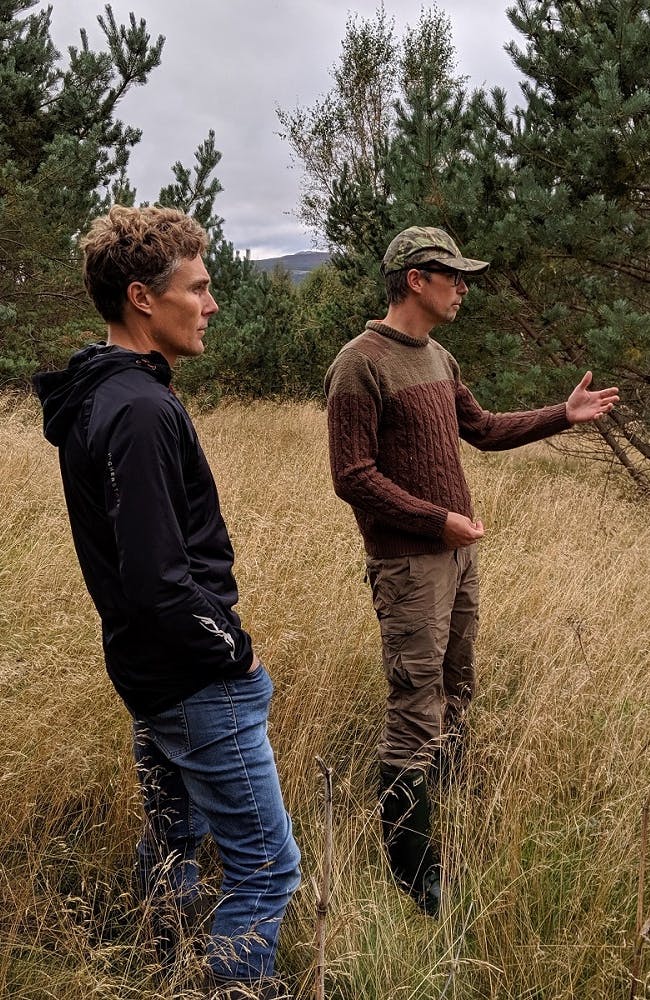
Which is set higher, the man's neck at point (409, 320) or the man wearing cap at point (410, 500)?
the man's neck at point (409, 320)

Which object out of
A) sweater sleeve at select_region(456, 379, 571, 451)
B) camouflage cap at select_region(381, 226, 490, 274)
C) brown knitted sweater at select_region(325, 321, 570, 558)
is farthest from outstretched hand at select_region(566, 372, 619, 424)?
camouflage cap at select_region(381, 226, 490, 274)

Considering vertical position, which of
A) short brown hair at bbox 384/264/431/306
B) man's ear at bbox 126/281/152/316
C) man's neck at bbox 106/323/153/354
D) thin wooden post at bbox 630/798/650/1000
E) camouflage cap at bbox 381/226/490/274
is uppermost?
camouflage cap at bbox 381/226/490/274

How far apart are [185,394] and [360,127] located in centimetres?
1086

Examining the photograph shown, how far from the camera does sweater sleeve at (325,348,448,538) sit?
2.11m

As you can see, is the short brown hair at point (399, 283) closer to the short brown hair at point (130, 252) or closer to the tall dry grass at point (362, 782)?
the short brown hair at point (130, 252)

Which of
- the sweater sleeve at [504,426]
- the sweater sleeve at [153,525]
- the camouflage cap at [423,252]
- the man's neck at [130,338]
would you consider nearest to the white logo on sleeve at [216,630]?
the sweater sleeve at [153,525]

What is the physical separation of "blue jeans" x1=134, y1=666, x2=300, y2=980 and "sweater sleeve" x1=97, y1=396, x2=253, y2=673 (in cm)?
17

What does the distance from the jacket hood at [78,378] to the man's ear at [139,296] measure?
3.4 inches

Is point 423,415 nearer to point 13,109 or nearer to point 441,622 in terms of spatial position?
point 441,622

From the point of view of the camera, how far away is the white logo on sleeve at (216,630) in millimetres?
1315

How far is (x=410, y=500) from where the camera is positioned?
2.12 m

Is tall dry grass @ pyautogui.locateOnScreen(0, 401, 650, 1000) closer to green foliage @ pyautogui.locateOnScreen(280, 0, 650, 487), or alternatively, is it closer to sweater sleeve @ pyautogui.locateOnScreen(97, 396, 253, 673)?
sweater sleeve @ pyautogui.locateOnScreen(97, 396, 253, 673)

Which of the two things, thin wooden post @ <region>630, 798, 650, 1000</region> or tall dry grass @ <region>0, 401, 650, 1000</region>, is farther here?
tall dry grass @ <region>0, 401, 650, 1000</region>

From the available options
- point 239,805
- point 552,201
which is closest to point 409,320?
point 239,805
